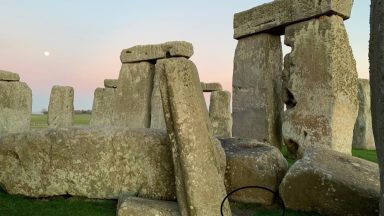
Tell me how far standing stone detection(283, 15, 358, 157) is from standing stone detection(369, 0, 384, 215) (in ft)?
17.3

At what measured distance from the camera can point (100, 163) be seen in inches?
168

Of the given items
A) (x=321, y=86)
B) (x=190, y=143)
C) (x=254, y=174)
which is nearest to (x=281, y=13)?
(x=321, y=86)

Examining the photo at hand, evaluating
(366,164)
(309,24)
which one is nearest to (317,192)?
(366,164)

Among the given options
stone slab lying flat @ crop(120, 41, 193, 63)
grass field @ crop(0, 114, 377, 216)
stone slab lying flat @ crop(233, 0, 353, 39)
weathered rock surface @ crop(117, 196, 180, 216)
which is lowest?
grass field @ crop(0, 114, 377, 216)

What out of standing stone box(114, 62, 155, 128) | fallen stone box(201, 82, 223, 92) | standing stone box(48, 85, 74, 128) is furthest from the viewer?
fallen stone box(201, 82, 223, 92)

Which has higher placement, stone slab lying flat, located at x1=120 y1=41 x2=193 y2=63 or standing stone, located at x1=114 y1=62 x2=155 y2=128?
stone slab lying flat, located at x1=120 y1=41 x2=193 y2=63

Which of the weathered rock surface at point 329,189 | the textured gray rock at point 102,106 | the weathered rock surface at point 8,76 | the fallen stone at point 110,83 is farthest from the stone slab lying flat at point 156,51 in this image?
the weathered rock surface at point 329,189

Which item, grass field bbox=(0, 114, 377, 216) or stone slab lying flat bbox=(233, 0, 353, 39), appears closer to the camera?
grass field bbox=(0, 114, 377, 216)

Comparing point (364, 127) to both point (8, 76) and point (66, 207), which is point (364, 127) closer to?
point (8, 76)

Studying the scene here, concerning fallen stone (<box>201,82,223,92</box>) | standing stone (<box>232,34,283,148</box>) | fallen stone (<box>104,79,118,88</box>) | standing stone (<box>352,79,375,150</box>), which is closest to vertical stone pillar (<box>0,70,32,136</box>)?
fallen stone (<box>104,79,118,88</box>)

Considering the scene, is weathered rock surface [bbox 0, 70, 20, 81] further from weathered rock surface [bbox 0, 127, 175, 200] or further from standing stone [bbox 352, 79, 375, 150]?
standing stone [bbox 352, 79, 375, 150]

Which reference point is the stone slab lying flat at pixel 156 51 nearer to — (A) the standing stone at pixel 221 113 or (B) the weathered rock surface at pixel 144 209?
(A) the standing stone at pixel 221 113

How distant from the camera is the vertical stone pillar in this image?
11.4 m

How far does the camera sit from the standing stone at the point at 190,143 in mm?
3475
